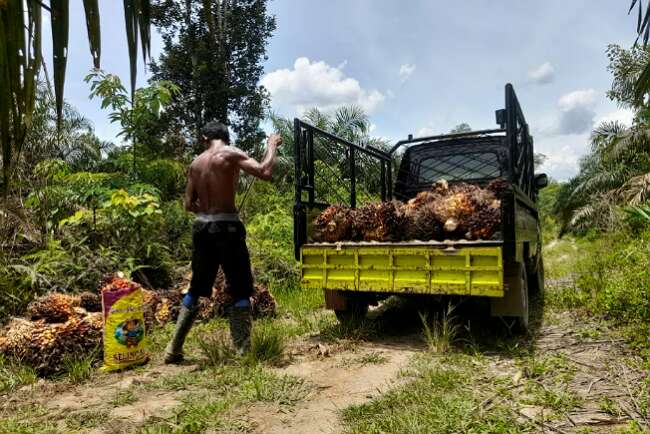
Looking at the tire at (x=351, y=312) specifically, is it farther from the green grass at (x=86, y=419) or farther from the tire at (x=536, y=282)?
the tire at (x=536, y=282)

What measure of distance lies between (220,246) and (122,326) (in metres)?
0.94

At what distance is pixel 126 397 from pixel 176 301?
238 cm

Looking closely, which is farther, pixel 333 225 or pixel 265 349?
pixel 333 225

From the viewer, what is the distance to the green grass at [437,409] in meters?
2.32

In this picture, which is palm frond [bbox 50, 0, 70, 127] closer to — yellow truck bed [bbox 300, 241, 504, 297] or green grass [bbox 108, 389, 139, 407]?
green grass [bbox 108, 389, 139, 407]

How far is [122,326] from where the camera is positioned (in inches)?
143

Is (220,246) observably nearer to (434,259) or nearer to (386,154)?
(434,259)

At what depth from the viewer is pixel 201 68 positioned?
16.0 meters

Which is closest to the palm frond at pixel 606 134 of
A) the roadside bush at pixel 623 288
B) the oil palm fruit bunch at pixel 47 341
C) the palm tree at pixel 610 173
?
the palm tree at pixel 610 173

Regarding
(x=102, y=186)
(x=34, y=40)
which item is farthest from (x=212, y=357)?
(x=102, y=186)

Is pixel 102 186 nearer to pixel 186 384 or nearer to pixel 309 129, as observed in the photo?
pixel 309 129

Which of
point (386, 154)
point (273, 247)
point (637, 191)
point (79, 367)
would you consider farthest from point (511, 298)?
point (637, 191)

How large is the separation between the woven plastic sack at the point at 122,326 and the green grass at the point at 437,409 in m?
1.88

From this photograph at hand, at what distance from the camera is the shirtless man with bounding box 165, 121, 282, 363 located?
3.73 meters
